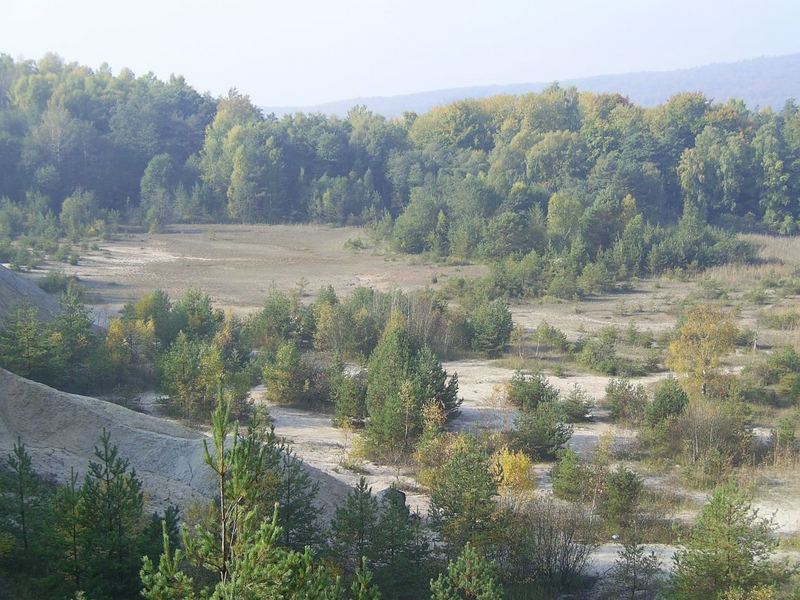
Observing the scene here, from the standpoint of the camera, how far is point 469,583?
9.69 m

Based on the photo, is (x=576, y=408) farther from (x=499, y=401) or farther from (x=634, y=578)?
(x=634, y=578)

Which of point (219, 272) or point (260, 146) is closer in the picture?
point (219, 272)

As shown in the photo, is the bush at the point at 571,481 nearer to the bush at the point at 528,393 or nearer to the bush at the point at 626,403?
the bush at the point at 528,393

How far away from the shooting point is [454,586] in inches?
396

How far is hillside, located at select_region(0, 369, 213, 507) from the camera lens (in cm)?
1427

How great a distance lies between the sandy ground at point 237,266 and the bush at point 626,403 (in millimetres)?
18485

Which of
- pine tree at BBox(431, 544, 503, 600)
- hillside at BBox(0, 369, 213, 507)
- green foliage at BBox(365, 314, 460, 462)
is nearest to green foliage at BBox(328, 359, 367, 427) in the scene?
green foliage at BBox(365, 314, 460, 462)

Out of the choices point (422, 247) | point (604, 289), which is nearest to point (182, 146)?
point (422, 247)

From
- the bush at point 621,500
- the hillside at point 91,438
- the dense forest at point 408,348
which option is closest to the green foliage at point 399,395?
the dense forest at point 408,348

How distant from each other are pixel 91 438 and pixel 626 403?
44.5 feet

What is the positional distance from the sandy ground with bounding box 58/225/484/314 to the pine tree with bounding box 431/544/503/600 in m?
27.2

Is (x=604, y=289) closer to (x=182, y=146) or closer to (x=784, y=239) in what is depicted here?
(x=784, y=239)

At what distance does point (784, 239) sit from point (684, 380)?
133ft

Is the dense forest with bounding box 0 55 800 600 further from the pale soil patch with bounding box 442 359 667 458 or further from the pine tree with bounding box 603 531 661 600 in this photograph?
the pale soil patch with bounding box 442 359 667 458
